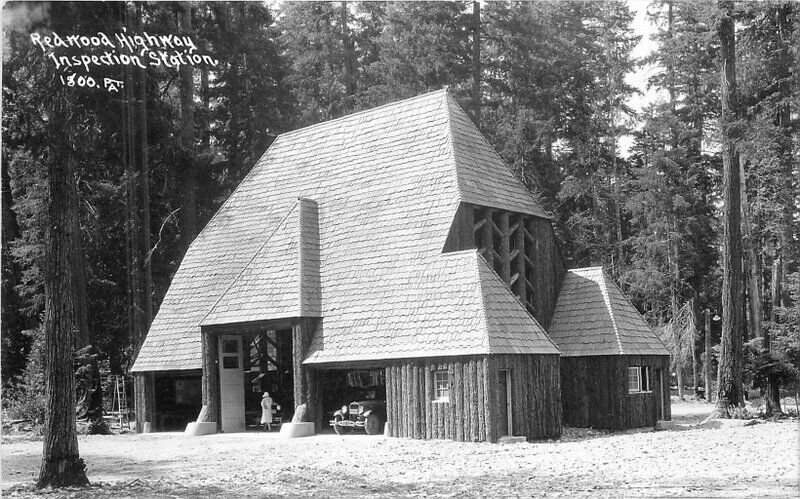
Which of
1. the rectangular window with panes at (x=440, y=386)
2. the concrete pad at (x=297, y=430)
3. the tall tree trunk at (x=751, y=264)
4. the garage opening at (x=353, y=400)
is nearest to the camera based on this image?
the rectangular window with panes at (x=440, y=386)

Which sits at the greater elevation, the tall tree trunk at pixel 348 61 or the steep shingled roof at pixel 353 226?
the tall tree trunk at pixel 348 61

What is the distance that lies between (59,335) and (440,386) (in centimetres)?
994

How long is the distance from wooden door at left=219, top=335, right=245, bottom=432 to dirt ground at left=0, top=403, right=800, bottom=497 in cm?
299

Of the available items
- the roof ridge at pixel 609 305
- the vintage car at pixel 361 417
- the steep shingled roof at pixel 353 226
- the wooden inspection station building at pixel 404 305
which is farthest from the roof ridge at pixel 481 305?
the roof ridge at pixel 609 305

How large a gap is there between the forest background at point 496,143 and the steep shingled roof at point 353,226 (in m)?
5.28

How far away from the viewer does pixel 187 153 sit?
38625mm

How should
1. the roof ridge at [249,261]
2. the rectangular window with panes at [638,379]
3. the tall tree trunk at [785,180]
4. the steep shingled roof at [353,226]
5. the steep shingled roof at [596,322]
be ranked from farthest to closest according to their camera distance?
the tall tree trunk at [785,180]
the roof ridge at [249,261]
the rectangular window with panes at [638,379]
the steep shingled roof at [596,322]
the steep shingled roof at [353,226]

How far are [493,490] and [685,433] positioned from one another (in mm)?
10312

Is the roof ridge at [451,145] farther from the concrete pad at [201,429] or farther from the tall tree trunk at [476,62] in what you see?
the tall tree trunk at [476,62]

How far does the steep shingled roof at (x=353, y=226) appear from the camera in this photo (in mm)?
24938

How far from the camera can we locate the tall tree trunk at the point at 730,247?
2816 cm

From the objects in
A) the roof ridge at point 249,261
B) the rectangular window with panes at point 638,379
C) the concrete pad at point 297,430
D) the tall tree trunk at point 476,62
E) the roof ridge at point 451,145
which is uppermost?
the tall tree trunk at point 476,62

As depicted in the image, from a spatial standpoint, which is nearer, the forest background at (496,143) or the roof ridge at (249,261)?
the roof ridge at (249,261)

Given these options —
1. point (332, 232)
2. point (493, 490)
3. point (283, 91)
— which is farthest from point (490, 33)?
point (493, 490)
